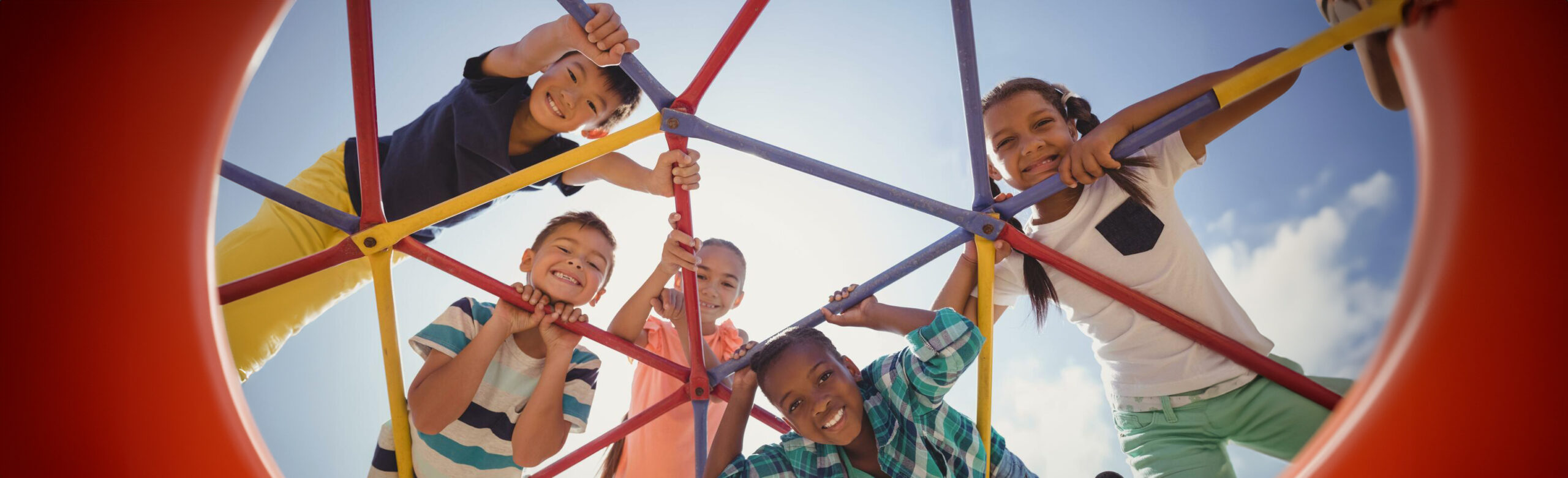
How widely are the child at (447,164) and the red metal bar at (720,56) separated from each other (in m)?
0.14

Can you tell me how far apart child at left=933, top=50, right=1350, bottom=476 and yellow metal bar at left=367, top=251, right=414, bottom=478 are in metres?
1.16

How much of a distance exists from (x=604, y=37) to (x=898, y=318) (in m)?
0.84

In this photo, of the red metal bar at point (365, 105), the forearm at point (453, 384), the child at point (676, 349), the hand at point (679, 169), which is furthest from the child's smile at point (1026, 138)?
the red metal bar at point (365, 105)

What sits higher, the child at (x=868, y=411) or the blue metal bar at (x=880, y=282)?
the blue metal bar at (x=880, y=282)

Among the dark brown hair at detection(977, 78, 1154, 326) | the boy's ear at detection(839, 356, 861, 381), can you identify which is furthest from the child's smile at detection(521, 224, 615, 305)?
the dark brown hair at detection(977, 78, 1154, 326)

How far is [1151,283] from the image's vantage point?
146cm

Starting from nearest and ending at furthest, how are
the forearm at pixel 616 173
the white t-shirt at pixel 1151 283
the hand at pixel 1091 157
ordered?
1. the hand at pixel 1091 157
2. the white t-shirt at pixel 1151 283
3. the forearm at pixel 616 173

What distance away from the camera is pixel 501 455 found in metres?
1.69

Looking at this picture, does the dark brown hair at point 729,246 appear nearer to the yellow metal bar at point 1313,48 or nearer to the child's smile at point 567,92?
the child's smile at point 567,92

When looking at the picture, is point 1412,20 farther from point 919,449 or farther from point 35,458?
point 35,458

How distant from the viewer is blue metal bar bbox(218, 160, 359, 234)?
1442 mm

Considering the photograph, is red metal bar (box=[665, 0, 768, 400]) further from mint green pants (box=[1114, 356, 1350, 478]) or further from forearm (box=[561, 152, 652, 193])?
mint green pants (box=[1114, 356, 1350, 478])

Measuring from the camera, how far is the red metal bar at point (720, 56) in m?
1.46

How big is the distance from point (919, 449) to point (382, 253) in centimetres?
113
